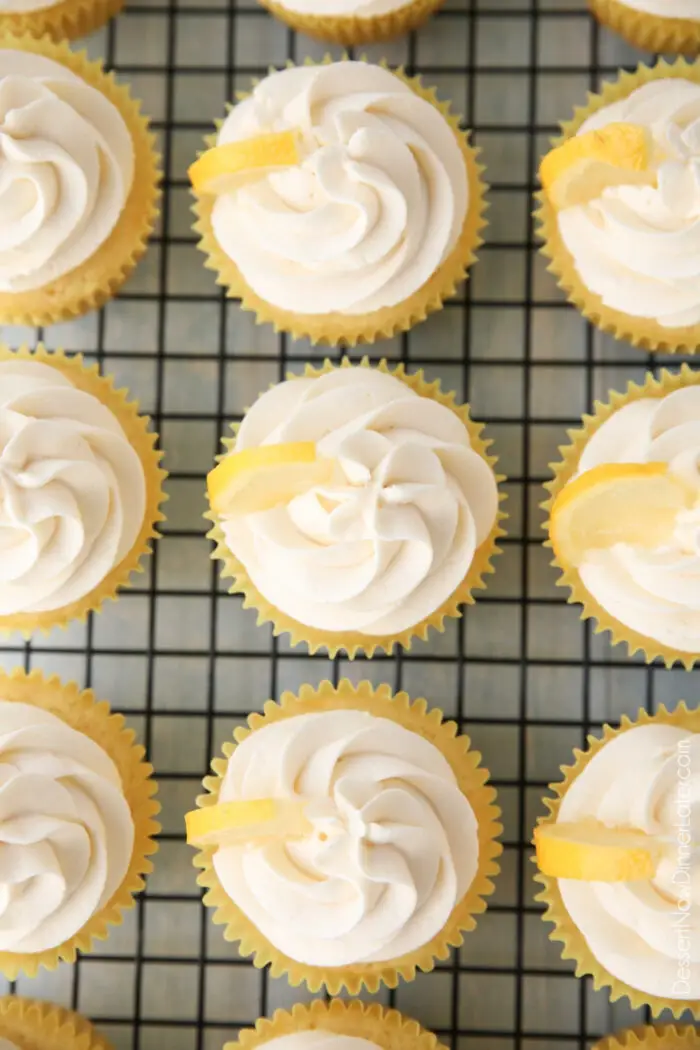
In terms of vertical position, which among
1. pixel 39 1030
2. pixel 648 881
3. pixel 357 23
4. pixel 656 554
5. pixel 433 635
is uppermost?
pixel 357 23

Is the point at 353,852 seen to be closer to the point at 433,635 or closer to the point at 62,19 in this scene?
the point at 433,635

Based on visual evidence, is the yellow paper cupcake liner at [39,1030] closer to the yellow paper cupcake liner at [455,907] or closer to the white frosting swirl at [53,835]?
the white frosting swirl at [53,835]

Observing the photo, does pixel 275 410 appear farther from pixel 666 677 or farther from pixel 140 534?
pixel 666 677

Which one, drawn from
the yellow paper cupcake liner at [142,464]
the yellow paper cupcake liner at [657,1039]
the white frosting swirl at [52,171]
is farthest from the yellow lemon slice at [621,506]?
the white frosting swirl at [52,171]

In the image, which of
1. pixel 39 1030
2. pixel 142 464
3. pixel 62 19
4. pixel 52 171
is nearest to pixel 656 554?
pixel 142 464

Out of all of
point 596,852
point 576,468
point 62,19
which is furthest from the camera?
point 62,19

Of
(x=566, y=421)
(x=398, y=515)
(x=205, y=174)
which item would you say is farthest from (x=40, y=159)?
(x=566, y=421)

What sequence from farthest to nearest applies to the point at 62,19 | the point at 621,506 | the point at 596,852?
the point at 62,19 < the point at 621,506 < the point at 596,852
